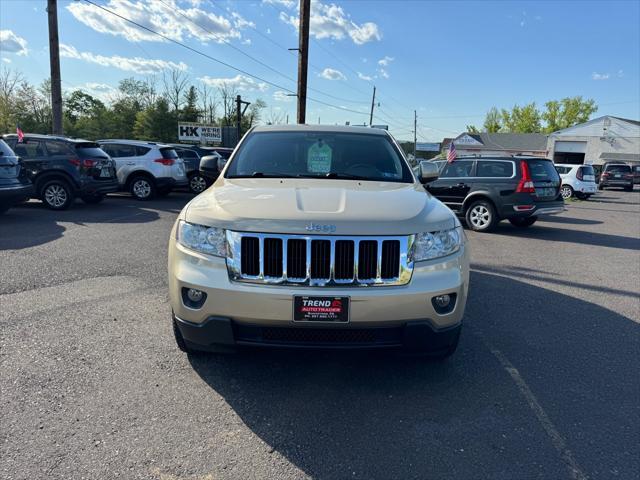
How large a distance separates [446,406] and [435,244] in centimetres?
104

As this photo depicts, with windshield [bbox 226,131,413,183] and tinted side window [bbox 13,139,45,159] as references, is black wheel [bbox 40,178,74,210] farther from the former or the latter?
windshield [bbox 226,131,413,183]

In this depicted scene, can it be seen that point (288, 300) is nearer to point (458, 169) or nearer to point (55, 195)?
point (458, 169)

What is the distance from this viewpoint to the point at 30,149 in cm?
1085

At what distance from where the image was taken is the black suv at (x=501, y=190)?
32.3 feet

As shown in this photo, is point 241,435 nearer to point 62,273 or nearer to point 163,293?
point 163,293

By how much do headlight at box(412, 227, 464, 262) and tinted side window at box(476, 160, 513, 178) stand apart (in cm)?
794

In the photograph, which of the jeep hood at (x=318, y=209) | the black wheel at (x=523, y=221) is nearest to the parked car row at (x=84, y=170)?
the jeep hood at (x=318, y=209)

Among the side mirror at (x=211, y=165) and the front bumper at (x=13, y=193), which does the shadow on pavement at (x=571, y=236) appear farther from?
the front bumper at (x=13, y=193)

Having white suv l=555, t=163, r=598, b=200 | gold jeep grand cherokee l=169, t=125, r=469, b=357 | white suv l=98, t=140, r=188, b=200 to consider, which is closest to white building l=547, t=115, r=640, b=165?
white suv l=555, t=163, r=598, b=200

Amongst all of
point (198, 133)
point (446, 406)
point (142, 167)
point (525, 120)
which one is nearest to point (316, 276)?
point (446, 406)

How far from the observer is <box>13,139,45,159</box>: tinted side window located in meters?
10.8

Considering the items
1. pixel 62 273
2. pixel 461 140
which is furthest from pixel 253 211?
pixel 461 140

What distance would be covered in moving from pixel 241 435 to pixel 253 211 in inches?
52.0

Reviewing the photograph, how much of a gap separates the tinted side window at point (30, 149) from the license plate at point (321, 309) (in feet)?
35.3
